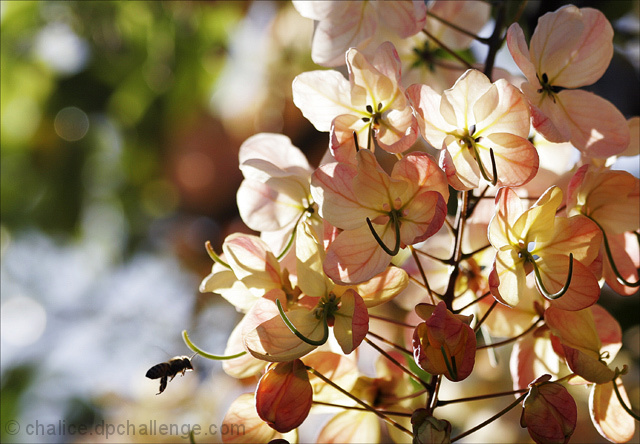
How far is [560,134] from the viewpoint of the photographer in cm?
33

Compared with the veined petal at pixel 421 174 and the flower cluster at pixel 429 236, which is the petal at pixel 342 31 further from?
the veined petal at pixel 421 174

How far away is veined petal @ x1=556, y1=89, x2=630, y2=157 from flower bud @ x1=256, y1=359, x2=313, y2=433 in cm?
21

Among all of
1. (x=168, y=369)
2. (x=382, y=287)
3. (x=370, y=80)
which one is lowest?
(x=168, y=369)

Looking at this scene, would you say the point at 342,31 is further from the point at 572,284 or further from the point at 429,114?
the point at 572,284

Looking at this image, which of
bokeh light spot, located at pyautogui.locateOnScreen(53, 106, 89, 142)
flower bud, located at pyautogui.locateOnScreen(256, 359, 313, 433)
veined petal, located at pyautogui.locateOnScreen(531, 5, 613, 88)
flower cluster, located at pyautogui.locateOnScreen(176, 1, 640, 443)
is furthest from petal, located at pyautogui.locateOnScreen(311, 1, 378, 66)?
bokeh light spot, located at pyautogui.locateOnScreen(53, 106, 89, 142)

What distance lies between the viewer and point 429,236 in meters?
0.32

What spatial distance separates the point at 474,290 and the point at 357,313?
0.36ft

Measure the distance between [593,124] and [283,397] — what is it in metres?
0.23

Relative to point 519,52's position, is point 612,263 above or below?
below

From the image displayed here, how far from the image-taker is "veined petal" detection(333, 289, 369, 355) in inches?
12.6

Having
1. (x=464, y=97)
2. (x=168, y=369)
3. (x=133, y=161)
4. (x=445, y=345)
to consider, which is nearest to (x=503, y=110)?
(x=464, y=97)

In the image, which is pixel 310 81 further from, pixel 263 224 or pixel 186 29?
pixel 186 29

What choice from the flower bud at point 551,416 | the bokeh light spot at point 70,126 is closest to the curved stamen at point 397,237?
the flower bud at point 551,416

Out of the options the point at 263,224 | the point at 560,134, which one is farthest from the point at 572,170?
the point at 263,224
